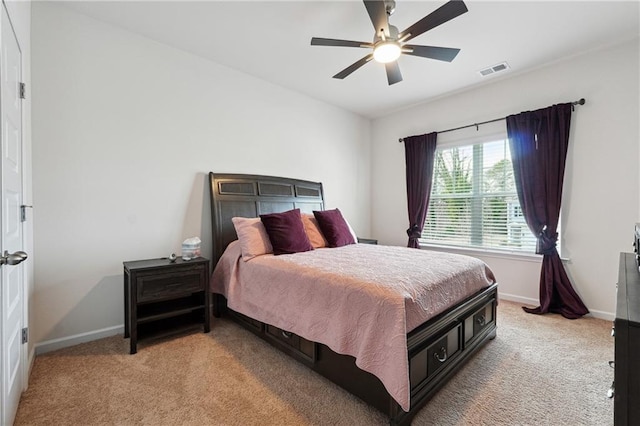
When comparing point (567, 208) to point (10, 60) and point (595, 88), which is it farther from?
point (10, 60)

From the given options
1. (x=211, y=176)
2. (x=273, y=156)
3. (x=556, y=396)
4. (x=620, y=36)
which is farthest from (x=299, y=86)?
(x=556, y=396)

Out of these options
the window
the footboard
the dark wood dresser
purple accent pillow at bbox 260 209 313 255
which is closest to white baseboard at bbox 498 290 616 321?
the window

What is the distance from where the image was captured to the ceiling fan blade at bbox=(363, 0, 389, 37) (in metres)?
1.92

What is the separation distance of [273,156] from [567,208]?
3600 mm

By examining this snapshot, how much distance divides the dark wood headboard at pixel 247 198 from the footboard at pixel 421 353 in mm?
1147

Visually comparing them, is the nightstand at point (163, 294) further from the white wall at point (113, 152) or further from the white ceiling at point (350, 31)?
the white ceiling at point (350, 31)

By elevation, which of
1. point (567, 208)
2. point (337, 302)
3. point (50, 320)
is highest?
point (567, 208)

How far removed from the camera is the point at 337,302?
1.73 meters

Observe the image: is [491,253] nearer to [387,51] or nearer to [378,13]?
[387,51]

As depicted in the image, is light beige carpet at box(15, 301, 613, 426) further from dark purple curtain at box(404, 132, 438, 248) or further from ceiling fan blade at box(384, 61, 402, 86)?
ceiling fan blade at box(384, 61, 402, 86)

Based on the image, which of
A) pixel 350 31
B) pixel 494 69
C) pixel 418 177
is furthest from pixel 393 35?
pixel 418 177

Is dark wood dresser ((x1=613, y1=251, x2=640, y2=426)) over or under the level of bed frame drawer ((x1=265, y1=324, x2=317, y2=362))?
over

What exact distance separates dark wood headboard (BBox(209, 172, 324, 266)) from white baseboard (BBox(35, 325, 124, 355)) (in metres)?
1.05

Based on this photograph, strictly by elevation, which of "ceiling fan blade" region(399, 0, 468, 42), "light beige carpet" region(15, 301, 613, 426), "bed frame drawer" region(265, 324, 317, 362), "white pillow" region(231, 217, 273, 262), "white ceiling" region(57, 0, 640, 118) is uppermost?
"white ceiling" region(57, 0, 640, 118)
